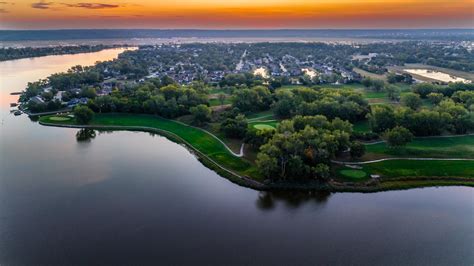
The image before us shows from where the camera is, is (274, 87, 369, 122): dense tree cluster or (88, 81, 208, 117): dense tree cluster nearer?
(274, 87, 369, 122): dense tree cluster

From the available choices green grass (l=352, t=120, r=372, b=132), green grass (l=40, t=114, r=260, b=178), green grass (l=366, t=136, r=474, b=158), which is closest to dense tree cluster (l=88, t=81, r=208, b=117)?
green grass (l=40, t=114, r=260, b=178)

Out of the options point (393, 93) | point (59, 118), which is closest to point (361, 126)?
point (393, 93)

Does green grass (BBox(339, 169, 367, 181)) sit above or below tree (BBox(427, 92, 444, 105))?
below

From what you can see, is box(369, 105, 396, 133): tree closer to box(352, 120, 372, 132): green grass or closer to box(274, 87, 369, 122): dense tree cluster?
box(352, 120, 372, 132): green grass

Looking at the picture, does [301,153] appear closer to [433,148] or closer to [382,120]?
[382,120]

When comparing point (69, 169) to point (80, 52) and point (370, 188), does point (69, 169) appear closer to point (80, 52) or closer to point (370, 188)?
point (370, 188)

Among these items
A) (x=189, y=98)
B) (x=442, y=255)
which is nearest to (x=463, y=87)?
(x=189, y=98)
